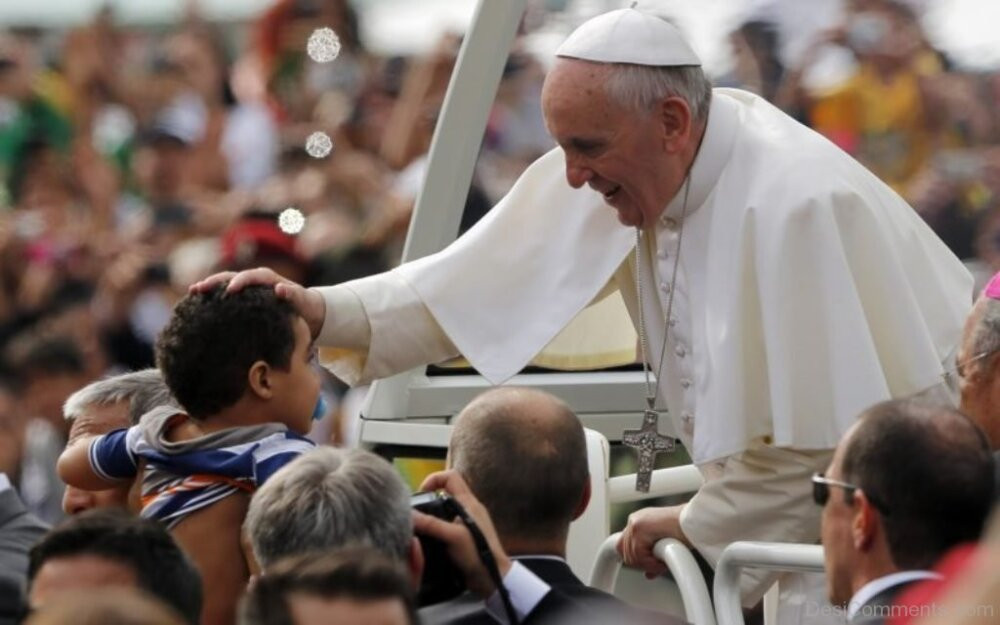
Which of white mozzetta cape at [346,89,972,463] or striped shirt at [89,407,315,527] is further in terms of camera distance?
white mozzetta cape at [346,89,972,463]

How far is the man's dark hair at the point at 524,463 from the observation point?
11.0 feet

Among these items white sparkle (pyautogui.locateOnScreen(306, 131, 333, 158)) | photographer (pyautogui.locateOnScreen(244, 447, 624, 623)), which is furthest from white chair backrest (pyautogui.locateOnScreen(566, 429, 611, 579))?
white sparkle (pyautogui.locateOnScreen(306, 131, 333, 158))

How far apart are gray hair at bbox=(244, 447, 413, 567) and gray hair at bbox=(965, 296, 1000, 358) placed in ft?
5.12

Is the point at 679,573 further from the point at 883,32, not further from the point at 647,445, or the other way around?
the point at 883,32

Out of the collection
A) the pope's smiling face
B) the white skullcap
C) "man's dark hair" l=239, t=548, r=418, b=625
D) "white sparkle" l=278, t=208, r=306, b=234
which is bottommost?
"man's dark hair" l=239, t=548, r=418, b=625

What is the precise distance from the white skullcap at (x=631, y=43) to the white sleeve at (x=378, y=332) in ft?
2.05

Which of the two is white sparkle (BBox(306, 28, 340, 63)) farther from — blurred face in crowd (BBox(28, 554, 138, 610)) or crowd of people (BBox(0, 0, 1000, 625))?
blurred face in crowd (BBox(28, 554, 138, 610))

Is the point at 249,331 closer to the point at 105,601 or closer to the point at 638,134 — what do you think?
the point at 638,134

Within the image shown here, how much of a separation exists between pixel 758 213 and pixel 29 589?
173 centimetres

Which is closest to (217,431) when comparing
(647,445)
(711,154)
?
(647,445)

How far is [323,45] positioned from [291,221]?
0.65 m

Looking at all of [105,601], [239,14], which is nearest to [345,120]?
[239,14]

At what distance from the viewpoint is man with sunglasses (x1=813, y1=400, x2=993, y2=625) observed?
2.97 m

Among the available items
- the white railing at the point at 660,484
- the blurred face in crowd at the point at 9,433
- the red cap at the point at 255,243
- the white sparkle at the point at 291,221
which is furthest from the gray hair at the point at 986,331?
the blurred face in crowd at the point at 9,433
